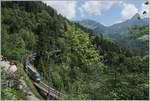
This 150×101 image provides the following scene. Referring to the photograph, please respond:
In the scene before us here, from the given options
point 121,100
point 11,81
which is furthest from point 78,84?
point 11,81

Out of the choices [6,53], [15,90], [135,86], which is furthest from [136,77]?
[6,53]

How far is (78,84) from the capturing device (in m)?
5.52

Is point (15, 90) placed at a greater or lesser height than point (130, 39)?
lesser

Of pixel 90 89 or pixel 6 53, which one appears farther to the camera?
pixel 6 53

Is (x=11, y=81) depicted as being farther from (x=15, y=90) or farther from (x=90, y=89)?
(x=90, y=89)

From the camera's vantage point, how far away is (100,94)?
4859 millimetres

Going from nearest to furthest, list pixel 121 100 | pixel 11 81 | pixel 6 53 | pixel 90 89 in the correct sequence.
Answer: pixel 11 81, pixel 121 100, pixel 90 89, pixel 6 53

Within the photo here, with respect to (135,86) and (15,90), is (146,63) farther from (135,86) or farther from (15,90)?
(15,90)

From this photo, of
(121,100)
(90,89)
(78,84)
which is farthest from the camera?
(78,84)

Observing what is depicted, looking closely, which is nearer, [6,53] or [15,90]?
[15,90]

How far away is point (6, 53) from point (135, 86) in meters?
2.62

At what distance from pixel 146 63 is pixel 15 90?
155 cm

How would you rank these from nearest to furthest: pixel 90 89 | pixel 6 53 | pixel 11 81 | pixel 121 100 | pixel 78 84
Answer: pixel 11 81 < pixel 121 100 < pixel 90 89 < pixel 78 84 < pixel 6 53

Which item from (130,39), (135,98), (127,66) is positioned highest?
(130,39)
